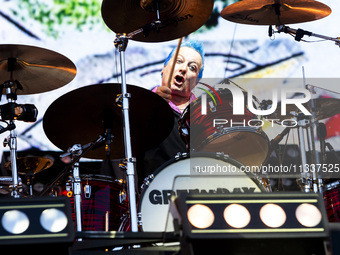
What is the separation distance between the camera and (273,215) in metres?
1.31

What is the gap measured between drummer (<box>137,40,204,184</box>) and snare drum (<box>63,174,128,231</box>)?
0.47 meters

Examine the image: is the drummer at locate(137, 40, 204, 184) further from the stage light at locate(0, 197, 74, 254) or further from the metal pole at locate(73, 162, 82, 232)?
the stage light at locate(0, 197, 74, 254)

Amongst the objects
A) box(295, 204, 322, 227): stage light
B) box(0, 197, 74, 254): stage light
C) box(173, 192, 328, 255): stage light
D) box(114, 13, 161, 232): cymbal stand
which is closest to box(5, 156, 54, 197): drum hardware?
box(114, 13, 161, 232): cymbal stand

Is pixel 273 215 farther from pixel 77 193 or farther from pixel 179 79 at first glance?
pixel 179 79

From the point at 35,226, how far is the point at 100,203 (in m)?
1.69

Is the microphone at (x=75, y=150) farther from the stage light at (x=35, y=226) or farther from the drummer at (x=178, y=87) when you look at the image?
the stage light at (x=35, y=226)

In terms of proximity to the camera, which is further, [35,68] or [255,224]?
[35,68]

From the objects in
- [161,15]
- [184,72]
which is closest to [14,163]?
[161,15]

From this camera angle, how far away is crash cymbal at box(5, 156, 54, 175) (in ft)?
11.8

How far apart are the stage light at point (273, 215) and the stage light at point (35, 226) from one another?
1.45 ft

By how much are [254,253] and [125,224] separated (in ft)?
5.15

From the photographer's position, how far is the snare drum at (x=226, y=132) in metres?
2.90

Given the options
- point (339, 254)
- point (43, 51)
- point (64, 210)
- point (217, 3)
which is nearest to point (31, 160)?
point (43, 51)

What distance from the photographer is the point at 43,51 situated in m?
3.08
